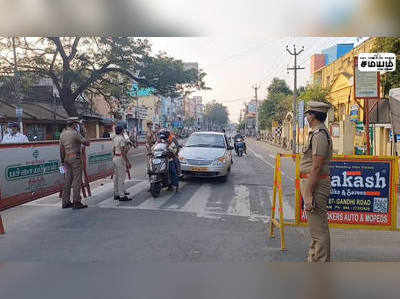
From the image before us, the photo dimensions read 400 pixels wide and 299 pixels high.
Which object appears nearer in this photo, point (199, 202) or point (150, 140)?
point (199, 202)

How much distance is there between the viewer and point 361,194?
5398 mm

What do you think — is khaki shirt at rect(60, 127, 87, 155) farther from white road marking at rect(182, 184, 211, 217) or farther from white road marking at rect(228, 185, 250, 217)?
white road marking at rect(228, 185, 250, 217)

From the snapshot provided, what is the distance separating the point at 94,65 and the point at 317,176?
20592 millimetres

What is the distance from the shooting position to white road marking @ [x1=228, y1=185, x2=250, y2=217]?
7301mm

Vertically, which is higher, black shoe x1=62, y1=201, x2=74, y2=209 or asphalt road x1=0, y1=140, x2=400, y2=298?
black shoe x1=62, y1=201, x2=74, y2=209

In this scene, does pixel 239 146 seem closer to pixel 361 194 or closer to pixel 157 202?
pixel 157 202

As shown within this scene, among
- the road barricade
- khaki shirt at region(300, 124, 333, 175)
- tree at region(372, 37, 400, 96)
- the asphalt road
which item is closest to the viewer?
khaki shirt at region(300, 124, 333, 175)

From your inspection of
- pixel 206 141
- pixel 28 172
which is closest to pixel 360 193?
pixel 28 172

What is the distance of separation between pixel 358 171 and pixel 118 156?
497cm

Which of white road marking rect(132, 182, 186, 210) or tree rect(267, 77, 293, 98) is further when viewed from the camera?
tree rect(267, 77, 293, 98)

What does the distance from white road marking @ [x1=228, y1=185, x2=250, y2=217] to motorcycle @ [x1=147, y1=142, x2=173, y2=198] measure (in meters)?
1.78

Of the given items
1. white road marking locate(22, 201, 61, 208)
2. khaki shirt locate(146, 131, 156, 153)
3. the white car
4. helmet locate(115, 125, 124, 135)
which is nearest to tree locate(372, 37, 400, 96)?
the white car

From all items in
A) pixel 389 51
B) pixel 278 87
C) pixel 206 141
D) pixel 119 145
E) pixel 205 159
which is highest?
pixel 278 87

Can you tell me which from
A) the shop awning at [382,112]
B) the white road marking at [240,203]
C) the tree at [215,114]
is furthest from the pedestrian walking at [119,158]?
the tree at [215,114]
